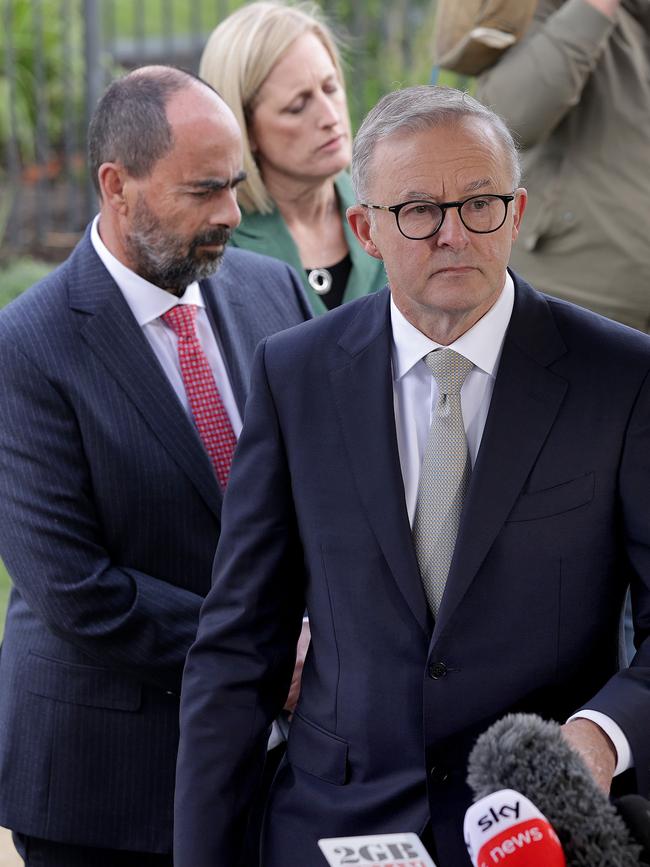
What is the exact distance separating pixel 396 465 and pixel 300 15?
2.05m

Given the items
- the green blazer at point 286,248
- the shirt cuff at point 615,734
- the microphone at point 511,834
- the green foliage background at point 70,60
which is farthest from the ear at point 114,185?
the green foliage background at point 70,60

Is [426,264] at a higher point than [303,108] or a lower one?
higher

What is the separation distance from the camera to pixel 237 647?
92.4 inches

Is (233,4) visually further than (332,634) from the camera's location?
Yes

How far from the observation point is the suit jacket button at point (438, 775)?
2154mm

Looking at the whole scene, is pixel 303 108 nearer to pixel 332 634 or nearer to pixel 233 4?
pixel 332 634

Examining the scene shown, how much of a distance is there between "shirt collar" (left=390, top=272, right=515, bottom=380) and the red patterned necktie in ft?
2.38

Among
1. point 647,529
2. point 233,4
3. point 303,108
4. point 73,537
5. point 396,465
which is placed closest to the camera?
point 647,529

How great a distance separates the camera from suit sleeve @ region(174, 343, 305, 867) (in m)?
2.31

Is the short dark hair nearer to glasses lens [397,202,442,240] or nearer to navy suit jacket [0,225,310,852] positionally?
navy suit jacket [0,225,310,852]

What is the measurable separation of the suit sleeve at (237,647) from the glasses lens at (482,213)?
1.45ft

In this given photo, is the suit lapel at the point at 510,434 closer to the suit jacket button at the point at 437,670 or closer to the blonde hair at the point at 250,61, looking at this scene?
the suit jacket button at the point at 437,670

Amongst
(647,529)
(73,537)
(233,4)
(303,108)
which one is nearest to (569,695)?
(647,529)

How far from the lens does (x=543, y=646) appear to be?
213 centimetres
